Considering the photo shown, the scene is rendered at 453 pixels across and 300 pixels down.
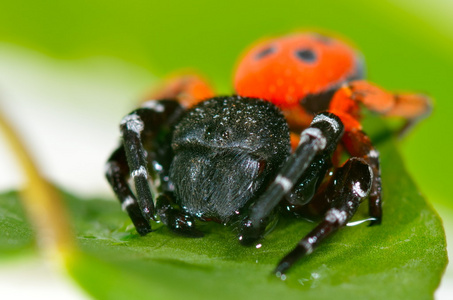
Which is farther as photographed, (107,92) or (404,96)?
(107,92)

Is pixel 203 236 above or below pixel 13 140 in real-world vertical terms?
below

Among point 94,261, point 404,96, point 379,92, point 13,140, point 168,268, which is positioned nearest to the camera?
point 94,261

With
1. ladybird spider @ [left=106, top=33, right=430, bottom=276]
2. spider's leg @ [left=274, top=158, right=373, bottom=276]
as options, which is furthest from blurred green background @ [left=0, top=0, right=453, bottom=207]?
spider's leg @ [left=274, top=158, right=373, bottom=276]

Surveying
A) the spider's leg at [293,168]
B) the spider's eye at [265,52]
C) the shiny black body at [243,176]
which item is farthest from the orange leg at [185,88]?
the spider's leg at [293,168]

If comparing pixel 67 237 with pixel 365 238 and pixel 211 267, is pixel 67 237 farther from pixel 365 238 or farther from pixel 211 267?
pixel 365 238

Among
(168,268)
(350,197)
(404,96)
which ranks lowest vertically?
(168,268)

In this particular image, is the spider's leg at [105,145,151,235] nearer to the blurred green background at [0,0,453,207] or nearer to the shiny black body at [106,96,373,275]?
the shiny black body at [106,96,373,275]

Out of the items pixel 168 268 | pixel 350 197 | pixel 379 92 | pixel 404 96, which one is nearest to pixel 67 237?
pixel 168 268
